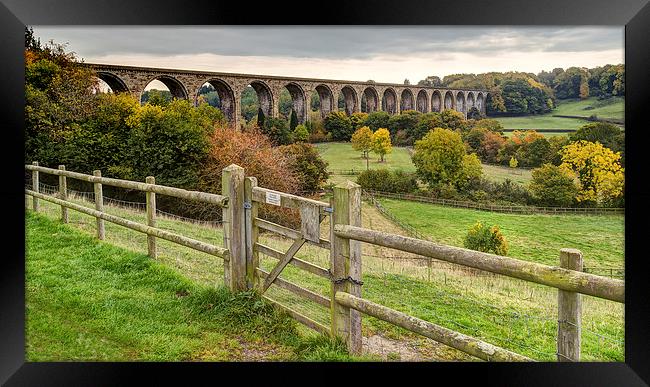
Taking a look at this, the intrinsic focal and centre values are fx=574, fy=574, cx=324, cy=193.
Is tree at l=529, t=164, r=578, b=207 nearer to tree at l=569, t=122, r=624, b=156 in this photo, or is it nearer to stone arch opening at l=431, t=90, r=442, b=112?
tree at l=569, t=122, r=624, b=156

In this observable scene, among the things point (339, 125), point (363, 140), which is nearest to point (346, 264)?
point (363, 140)

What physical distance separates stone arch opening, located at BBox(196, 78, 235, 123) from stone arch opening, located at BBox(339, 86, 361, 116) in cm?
96

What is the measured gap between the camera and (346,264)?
2768 millimetres

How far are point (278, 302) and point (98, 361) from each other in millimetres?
1099

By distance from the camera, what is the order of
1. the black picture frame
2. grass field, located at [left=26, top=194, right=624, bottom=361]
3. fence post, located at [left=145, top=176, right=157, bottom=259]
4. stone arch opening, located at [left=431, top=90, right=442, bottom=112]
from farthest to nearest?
stone arch opening, located at [left=431, top=90, right=442, bottom=112] < fence post, located at [left=145, top=176, right=157, bottom=259] < grass field, located at [left=26, top=194, right=624, bottom=361] < the black picture frame

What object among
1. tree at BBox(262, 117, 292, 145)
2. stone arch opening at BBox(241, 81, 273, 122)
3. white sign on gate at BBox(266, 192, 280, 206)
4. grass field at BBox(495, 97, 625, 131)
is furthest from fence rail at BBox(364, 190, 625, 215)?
white sign on gate at BBox(266, 192, 280, 206)

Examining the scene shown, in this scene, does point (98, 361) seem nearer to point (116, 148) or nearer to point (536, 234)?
point (116, 148)

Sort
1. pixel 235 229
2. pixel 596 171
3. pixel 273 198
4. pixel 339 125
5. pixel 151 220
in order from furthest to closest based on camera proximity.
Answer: pixel 339 125, pixel 596 171, pixel 151 220, pixel 235 229, pixel 273 198

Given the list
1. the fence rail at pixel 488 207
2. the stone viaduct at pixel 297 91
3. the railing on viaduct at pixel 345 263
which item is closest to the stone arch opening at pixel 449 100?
the stone viaduct at pixel 297 91

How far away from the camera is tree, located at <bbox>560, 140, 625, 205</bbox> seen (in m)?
4.29

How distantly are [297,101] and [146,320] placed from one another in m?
2.34

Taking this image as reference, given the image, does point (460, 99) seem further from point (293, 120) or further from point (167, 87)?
point (167, 87)

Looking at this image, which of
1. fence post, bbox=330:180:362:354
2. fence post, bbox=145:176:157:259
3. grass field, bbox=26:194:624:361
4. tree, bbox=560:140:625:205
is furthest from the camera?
tree, bbox=560:140:625:205

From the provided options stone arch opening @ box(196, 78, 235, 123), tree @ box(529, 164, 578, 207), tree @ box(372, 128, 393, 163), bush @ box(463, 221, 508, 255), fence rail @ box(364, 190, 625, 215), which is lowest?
bush @ box(463, 221, 508, 255)
